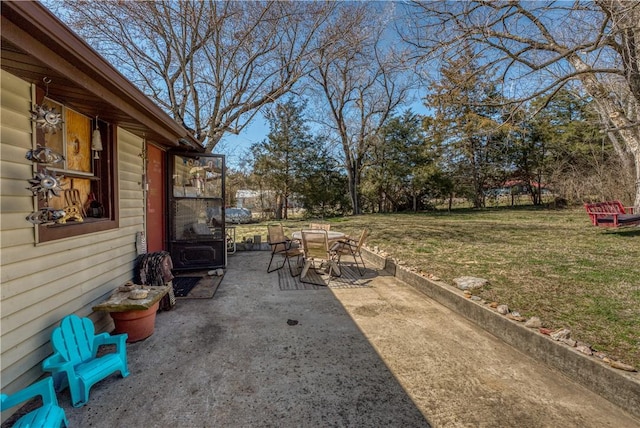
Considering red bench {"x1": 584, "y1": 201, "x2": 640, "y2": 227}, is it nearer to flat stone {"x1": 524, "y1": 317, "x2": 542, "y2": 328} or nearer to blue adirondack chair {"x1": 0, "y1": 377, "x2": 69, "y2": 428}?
flat stone {"x1": 524, "y1": 317, "x2": 542, "y2": 328}

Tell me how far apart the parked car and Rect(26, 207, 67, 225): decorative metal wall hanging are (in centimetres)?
1128

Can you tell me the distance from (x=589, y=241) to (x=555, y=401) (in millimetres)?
6272

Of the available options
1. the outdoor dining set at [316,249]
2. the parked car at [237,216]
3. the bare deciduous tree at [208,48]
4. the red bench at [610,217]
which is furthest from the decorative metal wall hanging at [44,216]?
the parked car at [237,216]

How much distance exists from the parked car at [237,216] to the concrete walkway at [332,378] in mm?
10418

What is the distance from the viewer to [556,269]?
4324 millimetres

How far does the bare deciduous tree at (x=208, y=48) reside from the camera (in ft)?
21.0

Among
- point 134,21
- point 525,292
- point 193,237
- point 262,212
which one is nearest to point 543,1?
point 525,292

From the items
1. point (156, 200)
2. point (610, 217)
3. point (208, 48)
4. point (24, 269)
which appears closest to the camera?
point (24, 269)

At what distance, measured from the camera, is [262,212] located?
1694 centimetres

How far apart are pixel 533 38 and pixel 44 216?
7046 millimetres

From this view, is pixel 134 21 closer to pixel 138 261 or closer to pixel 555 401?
pixel 138 261

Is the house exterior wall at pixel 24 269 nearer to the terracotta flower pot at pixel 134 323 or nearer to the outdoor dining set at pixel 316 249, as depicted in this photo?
the terracotta flower pot at pixel 134 323

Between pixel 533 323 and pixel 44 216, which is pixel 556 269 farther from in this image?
pixel 44 216

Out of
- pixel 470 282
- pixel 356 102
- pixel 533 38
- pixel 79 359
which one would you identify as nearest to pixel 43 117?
pixel 79 359
